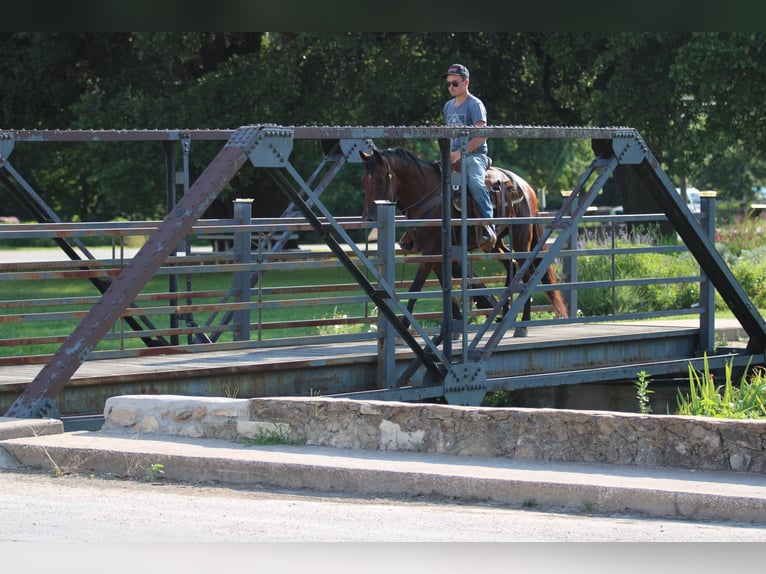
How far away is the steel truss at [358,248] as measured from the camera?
9.79m

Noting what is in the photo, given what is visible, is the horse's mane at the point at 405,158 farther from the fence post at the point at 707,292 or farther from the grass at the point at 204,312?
the fence post at the point at 707,292

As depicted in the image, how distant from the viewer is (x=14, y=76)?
116ft

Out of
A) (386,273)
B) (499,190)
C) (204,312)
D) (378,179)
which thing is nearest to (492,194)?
(499,190)

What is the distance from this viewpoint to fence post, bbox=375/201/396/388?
12.4 metres

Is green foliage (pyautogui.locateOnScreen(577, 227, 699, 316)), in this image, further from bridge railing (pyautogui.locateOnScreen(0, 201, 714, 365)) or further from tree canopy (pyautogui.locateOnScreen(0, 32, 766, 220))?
tree canopy (pyautogui.locateOnScreen(0, 32, 766, 220))

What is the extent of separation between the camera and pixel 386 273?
12.5 meters

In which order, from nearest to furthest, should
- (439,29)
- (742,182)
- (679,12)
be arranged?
1. (679,12)
2. (439,29)
3. (742,182)

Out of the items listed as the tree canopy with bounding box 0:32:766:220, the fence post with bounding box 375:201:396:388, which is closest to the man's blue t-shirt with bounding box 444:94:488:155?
the fence post with bounding box 375:201:396:388

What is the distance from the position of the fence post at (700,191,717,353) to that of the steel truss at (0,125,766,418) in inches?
12.1

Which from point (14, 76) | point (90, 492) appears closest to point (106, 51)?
point (14, 76)

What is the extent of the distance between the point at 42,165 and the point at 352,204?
18407 millimetres

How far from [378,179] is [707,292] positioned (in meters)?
4.29

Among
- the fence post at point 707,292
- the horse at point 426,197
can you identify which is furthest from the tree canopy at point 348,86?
the horse at point 426,197

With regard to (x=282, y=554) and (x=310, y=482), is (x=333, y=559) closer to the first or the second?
(x=282, y=554)
